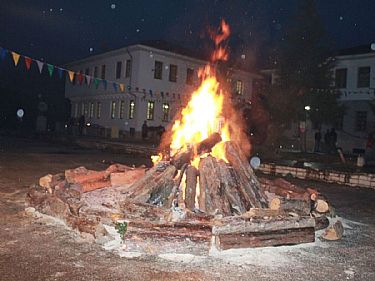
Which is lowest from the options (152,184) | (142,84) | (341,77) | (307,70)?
(152,184)

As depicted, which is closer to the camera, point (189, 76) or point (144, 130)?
point (144, 130)

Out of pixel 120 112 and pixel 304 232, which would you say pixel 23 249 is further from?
pixel 120 112

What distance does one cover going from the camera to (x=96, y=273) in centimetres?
427

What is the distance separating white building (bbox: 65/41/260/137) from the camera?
103 ft

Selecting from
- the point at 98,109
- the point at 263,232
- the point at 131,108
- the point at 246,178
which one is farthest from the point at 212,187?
the point at 98,109

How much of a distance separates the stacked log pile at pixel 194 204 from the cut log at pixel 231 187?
0.02 m

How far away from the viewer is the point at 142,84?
31.1m

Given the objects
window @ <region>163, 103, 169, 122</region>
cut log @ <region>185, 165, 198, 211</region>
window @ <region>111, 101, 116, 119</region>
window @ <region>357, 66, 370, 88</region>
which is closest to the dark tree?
window @ <region>357, 66, 370, 88</region>

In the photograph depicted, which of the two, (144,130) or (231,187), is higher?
(144,130)

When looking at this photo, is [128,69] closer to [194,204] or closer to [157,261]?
[194,204]

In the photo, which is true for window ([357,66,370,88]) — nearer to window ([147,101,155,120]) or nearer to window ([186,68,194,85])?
window ([186,68,194,85])

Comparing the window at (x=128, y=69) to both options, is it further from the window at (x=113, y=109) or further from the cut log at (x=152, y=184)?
the cut log at (x=152, y=184)

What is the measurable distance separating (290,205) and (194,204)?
1728 mm

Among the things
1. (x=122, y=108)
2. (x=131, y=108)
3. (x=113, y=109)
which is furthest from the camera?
(x=113, y=109)
